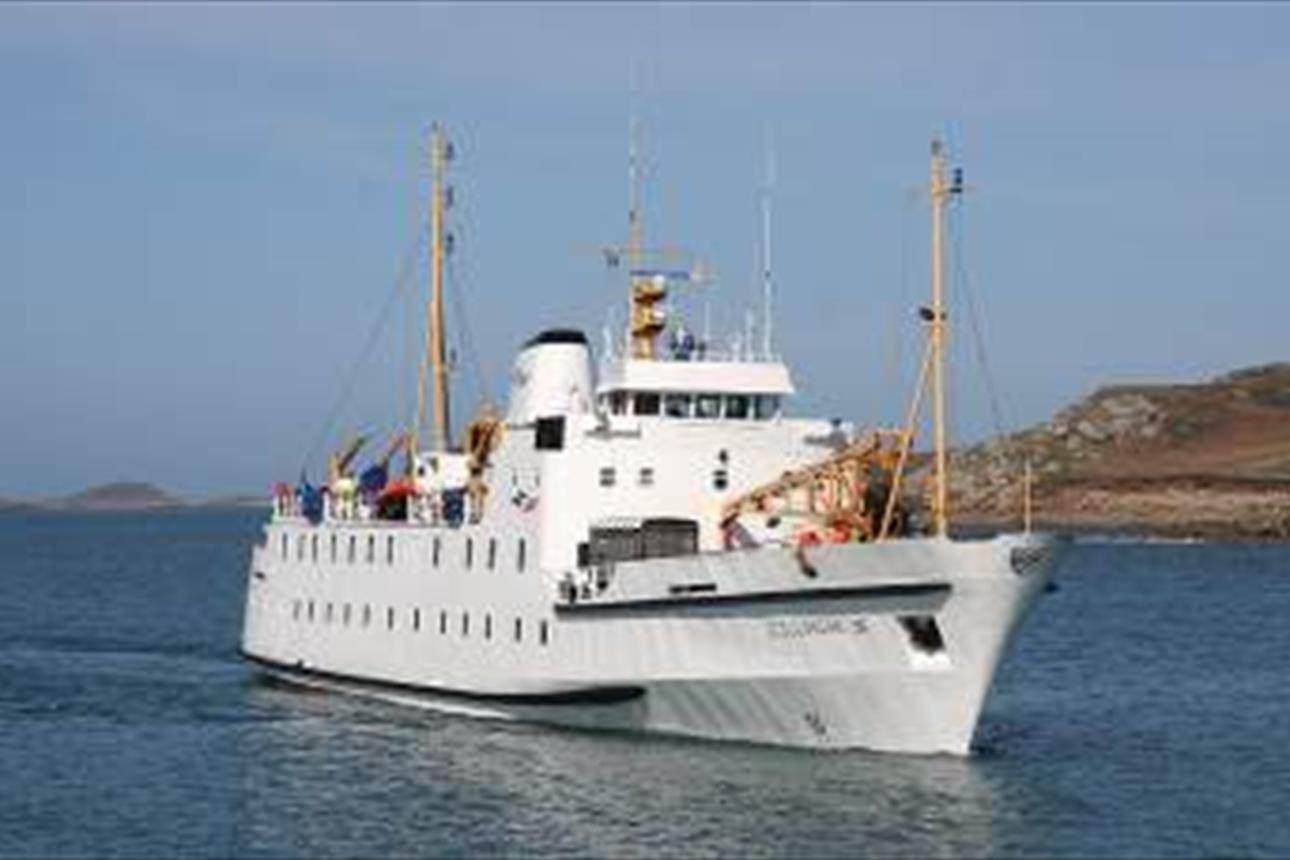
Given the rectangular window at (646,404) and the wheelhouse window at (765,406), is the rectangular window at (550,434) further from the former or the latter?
the wheelhouse window at (765,406)

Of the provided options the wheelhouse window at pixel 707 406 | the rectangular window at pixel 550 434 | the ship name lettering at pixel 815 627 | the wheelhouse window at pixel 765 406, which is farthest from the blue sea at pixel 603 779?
the wheelhouse window at pixel 765 406

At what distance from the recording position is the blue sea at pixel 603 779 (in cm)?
3475

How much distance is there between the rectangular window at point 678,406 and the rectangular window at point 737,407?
834mm

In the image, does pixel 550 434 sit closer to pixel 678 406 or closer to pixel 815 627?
pixel 678 406

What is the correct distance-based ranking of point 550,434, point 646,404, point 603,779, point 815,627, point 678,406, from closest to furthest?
point 815,627, point 603,779, point 550,434, point 646,404, point 678,406

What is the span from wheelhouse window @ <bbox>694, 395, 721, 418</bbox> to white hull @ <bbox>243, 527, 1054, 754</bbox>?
4.51 metres

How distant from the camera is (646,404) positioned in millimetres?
→ 44938

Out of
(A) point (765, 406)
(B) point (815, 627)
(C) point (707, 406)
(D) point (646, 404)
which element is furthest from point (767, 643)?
(A) point (765, 406)

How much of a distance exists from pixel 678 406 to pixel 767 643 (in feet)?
23.3

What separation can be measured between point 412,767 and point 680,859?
10006 mm

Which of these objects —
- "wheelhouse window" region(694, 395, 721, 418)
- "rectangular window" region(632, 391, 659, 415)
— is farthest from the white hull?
"wheelhouse window" region(694, 395, 721, 418)

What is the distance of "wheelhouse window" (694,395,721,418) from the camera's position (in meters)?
45.1

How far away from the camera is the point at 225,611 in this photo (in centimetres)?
9712

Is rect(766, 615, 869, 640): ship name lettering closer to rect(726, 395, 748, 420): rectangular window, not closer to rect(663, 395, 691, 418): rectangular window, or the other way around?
rect(663, 395, 691, 418): rectangular window
